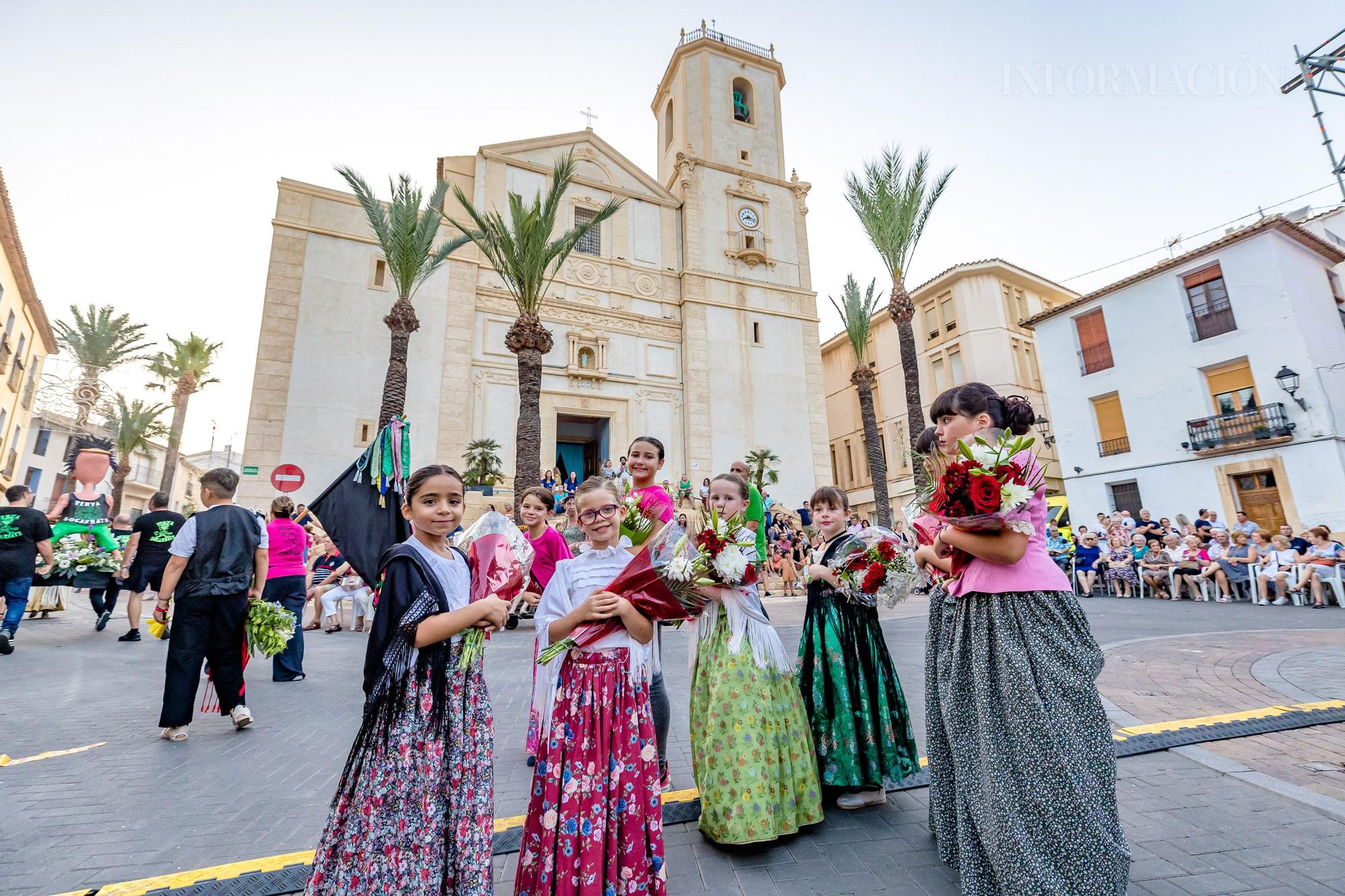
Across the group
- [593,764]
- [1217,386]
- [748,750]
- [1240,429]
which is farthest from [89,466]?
[1217,386]

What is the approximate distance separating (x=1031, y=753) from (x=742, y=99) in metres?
35.1

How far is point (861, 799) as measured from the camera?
10.2ft

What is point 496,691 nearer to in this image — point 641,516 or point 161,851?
point 161,851

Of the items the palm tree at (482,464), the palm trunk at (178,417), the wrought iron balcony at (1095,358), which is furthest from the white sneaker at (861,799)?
the palm trunk at (178,417)

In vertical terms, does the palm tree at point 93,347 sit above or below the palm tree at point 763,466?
above

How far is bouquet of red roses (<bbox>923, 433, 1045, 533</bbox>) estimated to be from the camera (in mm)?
2037

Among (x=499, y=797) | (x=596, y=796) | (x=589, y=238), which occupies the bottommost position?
(x=499, y=797)

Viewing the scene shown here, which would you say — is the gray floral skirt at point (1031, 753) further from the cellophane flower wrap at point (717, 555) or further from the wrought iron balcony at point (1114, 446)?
the wrought iron balcony at point (1114, 446)

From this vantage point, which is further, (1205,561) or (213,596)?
(1205,561)

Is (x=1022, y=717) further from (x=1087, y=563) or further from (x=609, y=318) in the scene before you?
(x=609, y=318)

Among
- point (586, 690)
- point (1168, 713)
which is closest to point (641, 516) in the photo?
point (586, 690)

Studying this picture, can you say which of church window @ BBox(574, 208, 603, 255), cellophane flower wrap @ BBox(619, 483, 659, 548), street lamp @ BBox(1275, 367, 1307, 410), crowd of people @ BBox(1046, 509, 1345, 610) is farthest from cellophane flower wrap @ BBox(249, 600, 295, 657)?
street lamp @ BBox(1275, 367, 1307, 410)

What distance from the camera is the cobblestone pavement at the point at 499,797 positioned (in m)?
2.49

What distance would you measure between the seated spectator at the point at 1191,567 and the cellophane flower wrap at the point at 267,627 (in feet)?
51.7
